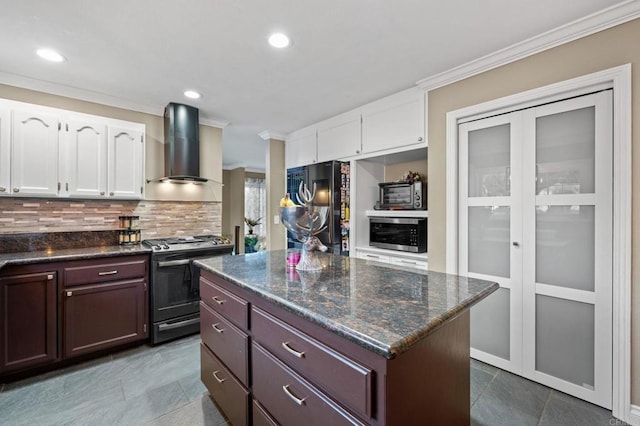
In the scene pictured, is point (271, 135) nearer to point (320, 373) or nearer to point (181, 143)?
point (181, 143)

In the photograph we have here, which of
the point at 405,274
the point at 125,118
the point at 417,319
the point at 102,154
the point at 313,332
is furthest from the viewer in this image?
the point at 125,118

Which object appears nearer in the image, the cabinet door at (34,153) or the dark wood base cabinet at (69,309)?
the dark wood base cabinet at (69,309)

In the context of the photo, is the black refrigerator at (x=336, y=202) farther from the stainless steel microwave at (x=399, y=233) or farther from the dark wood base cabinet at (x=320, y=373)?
the dark wood base cabinet at (x=320, y=373)

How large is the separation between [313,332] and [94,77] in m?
2.93

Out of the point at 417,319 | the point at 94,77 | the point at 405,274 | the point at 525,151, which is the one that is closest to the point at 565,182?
the point at 525,151

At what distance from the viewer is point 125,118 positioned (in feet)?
10.3

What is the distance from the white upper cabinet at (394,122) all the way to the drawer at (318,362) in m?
2.22

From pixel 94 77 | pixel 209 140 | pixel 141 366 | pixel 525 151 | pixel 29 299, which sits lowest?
pixel 141 366

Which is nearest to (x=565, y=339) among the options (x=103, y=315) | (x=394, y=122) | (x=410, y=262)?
(x=410, y=262)

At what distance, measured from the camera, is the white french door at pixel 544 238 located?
187 centimetres

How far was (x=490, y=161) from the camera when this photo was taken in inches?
93.7

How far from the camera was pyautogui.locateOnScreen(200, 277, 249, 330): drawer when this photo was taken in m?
1.45

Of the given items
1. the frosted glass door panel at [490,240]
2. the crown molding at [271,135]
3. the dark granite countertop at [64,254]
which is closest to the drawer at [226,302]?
the dark granite countertop at [64,254]

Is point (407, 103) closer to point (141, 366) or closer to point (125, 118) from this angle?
point (125, 118)
